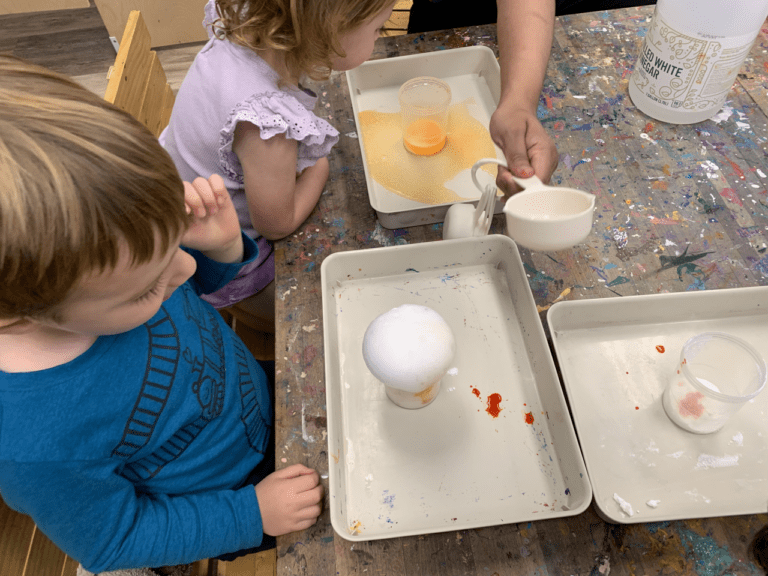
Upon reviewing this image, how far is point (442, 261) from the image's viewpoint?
72 cm

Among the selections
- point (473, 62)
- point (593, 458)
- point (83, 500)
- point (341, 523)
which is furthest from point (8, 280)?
Result: point (473, 62)

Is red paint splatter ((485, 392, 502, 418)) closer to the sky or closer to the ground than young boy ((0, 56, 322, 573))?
closer to the ground

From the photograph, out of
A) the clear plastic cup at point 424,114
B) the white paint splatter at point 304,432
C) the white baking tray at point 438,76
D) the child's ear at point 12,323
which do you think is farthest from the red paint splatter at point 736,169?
the child's ear at point 12,323

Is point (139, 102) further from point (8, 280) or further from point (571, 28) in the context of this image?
point (571, 28)

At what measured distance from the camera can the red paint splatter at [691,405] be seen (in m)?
0.57

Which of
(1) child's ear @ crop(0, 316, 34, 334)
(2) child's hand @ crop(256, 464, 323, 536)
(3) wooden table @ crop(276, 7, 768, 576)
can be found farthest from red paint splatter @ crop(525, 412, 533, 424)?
(1) child's ear @ crop(0, 316, 34, 334)

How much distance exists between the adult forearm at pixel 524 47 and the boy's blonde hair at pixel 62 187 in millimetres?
629

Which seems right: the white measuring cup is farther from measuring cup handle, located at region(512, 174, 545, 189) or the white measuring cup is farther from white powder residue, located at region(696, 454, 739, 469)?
white powder residue, located at region(696, 454, 739, 469)

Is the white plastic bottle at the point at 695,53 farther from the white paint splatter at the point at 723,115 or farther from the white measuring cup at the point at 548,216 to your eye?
the white measuring cup at the point at 548,216

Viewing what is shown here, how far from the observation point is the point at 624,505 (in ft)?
1.77

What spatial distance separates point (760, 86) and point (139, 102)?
1.25 m

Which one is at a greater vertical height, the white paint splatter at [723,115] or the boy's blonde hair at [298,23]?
the boy's blonde hair at [298,23]

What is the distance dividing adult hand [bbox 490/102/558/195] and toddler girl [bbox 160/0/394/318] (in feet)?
0.80

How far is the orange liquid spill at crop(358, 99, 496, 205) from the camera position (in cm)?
83
